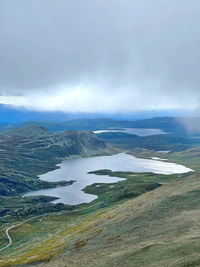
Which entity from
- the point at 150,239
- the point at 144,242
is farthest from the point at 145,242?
the point at 150,239

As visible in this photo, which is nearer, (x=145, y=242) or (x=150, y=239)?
(x=145, y=242)

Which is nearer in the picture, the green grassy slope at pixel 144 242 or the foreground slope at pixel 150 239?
the foreground slope at pixel 150 239

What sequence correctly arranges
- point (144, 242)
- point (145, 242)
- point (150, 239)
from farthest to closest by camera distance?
point (150, 239) < point (144, 242) < point (145, 242)

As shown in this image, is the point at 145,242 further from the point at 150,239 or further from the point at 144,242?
the point at 150,239

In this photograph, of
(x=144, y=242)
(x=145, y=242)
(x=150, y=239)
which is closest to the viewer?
(x=145, y=242)

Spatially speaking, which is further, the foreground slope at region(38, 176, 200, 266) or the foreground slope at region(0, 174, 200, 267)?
the foreground slope at region(0, 174, 200, 267)

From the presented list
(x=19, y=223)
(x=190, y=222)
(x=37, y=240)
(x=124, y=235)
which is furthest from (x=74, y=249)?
(x=19, y=223)

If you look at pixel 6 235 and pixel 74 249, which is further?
pixel 6 235

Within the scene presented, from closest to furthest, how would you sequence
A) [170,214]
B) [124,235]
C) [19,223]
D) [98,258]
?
[98,258] → [124,235] → [170,214] → [19,223]

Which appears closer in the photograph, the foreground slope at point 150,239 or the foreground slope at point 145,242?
the foreground slope at point 150,239

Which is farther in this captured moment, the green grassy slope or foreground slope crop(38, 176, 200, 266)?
the green grassy slope

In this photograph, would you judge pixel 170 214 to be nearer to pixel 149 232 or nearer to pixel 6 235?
pixel 149 232
